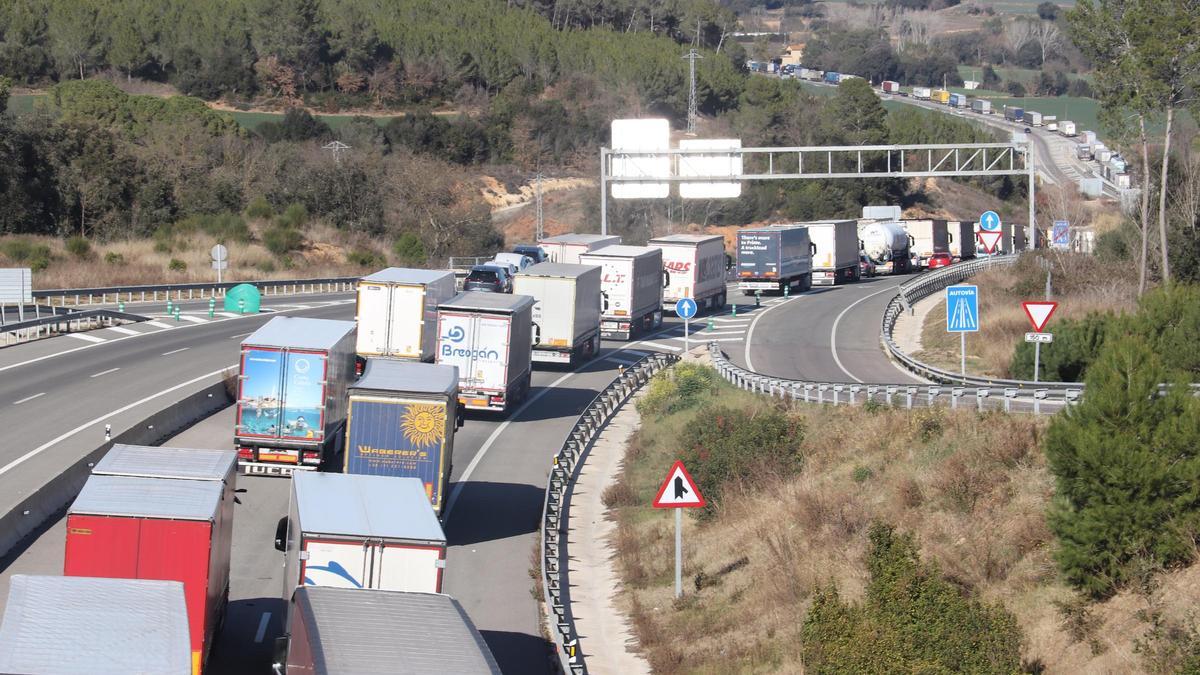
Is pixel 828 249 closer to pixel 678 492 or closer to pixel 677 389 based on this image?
pixel 677 389

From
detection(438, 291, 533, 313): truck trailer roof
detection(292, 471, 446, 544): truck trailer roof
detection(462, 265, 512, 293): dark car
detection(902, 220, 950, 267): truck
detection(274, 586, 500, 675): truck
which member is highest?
detection(902, 220, 950, 267): truck

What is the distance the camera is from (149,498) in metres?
16.7

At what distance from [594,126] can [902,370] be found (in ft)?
288

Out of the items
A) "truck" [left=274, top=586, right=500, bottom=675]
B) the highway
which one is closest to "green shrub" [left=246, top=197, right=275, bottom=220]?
the highway

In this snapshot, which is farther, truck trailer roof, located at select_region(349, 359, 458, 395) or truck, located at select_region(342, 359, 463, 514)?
truck trailer roof, located at select_region(349, 359, 458, 395)

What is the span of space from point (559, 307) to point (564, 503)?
14.2 meters

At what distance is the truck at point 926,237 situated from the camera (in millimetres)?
84000

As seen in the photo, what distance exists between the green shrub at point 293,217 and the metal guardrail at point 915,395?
52.1 metres

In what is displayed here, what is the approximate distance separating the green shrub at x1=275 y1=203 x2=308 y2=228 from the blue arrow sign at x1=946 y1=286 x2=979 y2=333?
57194 mm

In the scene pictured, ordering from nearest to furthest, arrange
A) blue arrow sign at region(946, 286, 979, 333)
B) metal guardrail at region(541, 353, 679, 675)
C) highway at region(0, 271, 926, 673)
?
1. metal guardrail at region(541, 353, 679, 675)
2. highway at region(0, 271, 926, 673)
3. blue arrow sign at region(946, 286, 979, 333)

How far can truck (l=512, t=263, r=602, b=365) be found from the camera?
41688mm

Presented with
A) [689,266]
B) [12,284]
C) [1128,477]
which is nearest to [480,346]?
[12,284]

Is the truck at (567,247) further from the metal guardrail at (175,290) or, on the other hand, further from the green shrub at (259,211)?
the green shrub at (259,211)

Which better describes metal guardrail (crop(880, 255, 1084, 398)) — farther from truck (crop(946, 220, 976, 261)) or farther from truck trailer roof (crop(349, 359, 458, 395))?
truck trailer roof (crop(349, 359, 458, 395))
